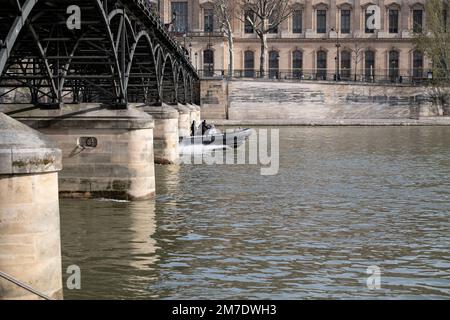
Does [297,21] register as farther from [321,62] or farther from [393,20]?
[393,20]

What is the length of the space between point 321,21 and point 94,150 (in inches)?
3324

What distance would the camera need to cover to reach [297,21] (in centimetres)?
10381

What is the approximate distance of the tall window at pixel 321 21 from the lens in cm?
10371

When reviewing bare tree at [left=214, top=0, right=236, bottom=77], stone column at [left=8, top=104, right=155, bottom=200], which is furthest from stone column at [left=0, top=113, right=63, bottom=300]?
bare tree at [left=214, top=0, right=236, bottom=77]

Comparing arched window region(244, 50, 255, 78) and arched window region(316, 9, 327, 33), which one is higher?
arched window region(316, 9, 327, 33)

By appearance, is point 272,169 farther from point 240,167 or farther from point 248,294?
point 248,294

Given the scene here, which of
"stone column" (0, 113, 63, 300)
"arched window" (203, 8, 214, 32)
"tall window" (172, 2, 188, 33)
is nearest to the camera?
"stone column" (0, 113, 63, 300)

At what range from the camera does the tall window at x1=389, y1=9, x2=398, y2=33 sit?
103188 mm

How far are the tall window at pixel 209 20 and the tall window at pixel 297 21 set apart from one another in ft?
35.0

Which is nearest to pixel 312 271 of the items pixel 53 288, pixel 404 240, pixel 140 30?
pixel 404 240

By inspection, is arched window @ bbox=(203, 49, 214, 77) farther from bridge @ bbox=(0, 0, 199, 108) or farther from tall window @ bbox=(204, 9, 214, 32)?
bridge @ bbox=(0, 0, 199, 108)

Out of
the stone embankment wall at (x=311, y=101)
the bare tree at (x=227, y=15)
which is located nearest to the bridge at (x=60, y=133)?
the stone embankment wall at (x=311, y=101)

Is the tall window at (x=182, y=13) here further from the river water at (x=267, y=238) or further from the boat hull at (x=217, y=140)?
the river water at (x=267, y=238)
